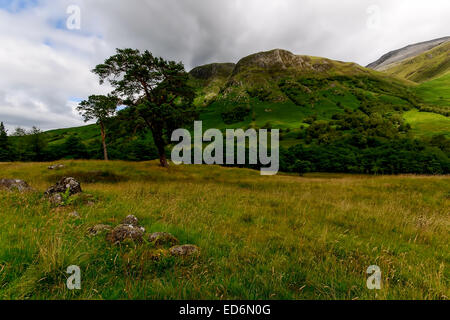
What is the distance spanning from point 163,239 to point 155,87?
23.4 metres

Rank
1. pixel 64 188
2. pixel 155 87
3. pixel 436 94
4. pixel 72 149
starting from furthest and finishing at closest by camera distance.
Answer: pixel 436 94, pixel 72 149, pixel 155 87, pixel 64 188

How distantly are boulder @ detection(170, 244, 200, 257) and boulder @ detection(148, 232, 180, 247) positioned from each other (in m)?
0.55

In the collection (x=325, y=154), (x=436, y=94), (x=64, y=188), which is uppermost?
(x=436, y=94)

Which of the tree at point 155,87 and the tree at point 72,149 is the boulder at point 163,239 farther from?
the tree at point 72,149

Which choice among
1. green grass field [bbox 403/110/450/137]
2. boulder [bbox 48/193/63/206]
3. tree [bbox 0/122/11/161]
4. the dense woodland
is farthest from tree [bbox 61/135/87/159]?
green grass field [bbox 403/110/450/137]

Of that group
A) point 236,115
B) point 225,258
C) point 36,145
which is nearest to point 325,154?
point 225,258

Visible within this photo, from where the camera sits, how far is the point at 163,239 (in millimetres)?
4043

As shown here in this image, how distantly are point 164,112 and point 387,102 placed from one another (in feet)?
697

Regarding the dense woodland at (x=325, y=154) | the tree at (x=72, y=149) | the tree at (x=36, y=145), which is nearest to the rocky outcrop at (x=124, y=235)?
the dense woodland at (x=325, y=154)

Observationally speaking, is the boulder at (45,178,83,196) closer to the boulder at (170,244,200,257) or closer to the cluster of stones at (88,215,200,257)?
the cluster of stones at (88,215,200,257)

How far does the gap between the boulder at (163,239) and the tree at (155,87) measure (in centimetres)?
1830

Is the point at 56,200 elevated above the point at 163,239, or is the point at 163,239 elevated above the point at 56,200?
the point at 56,200

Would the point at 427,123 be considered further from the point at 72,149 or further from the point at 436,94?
the point at 72,149
